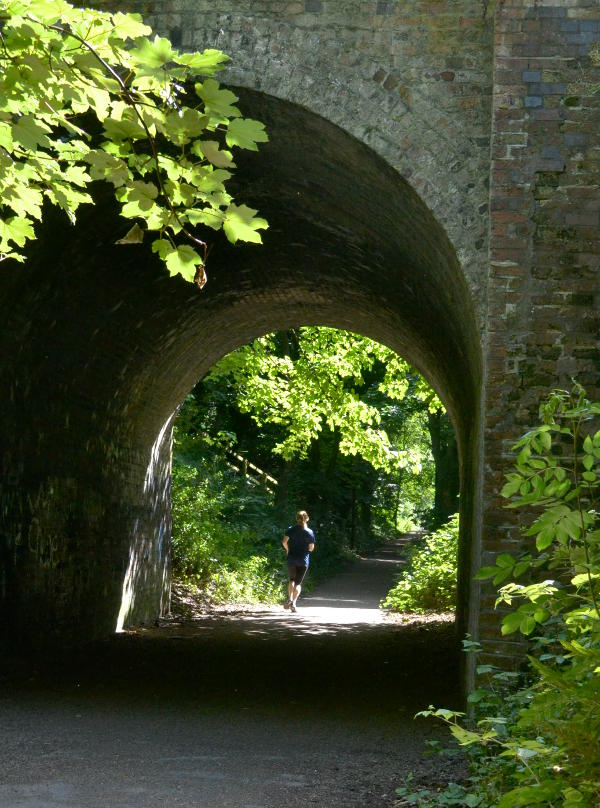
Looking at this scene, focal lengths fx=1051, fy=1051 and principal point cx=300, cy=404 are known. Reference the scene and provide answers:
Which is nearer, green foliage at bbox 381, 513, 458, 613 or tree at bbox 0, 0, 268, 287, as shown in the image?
tree at bbox 0, 0, 268, 287

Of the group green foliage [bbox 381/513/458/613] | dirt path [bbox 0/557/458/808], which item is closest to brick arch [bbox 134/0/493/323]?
dirt path [bbox 0/557/458/808]

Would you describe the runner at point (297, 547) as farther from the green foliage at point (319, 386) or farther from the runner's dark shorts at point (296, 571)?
the green foliage at point (319, 386)

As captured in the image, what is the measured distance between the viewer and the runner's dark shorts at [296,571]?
691 inches

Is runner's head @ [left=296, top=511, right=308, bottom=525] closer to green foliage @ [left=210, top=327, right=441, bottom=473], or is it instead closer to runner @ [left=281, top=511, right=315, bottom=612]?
runner @ [left=281, top=511, right=315, bottom=612]

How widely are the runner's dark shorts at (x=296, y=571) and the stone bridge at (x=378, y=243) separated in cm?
552

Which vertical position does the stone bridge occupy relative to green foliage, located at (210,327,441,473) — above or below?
below

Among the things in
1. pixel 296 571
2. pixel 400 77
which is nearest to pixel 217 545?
pixel 296 571

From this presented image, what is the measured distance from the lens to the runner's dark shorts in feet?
57.6

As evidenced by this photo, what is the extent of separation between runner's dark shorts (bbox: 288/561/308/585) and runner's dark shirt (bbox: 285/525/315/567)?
0.05 m

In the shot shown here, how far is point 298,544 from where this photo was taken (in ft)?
57.6

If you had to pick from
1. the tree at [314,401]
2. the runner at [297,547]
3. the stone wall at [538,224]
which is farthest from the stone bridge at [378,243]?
the tree at [314,401]

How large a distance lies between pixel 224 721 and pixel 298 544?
9516 millimetres

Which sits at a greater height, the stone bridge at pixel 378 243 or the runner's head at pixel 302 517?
the stone bridge at pixel 378 243

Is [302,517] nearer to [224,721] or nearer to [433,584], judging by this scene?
[433,584]
